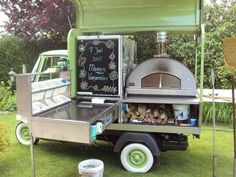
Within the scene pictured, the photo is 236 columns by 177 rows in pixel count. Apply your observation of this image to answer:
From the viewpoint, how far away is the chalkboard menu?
4504mm

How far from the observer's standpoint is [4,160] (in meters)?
4.93

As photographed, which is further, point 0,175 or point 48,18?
point 48,18

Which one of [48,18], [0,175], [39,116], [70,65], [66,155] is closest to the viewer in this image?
[39,116]

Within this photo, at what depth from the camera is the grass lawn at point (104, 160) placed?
177 inches

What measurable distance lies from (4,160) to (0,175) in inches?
23.8

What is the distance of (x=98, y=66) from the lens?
181 inches

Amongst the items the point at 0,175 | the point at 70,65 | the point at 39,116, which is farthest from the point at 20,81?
the point at 0,175

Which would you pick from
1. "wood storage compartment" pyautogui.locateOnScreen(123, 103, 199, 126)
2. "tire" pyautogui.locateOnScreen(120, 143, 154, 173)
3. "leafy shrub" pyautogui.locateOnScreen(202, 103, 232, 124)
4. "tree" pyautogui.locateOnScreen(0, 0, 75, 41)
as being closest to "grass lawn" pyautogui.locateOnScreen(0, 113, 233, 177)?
"tire" pyautogui.locateOnScreen(120, 143, 154, 173)

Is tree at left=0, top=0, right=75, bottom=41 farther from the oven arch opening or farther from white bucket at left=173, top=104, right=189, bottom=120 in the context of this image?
white bucket at left=173, top=104, right=189, bottom=120

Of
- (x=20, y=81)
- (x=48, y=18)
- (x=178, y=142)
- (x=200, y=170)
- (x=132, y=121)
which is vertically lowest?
(x=200, y=170)

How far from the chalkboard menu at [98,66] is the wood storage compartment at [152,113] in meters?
0.38

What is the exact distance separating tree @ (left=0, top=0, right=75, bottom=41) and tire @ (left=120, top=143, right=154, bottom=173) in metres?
5.94

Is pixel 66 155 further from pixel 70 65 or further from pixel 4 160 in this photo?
pixel 70 65

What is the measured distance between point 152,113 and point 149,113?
1.8 inches
